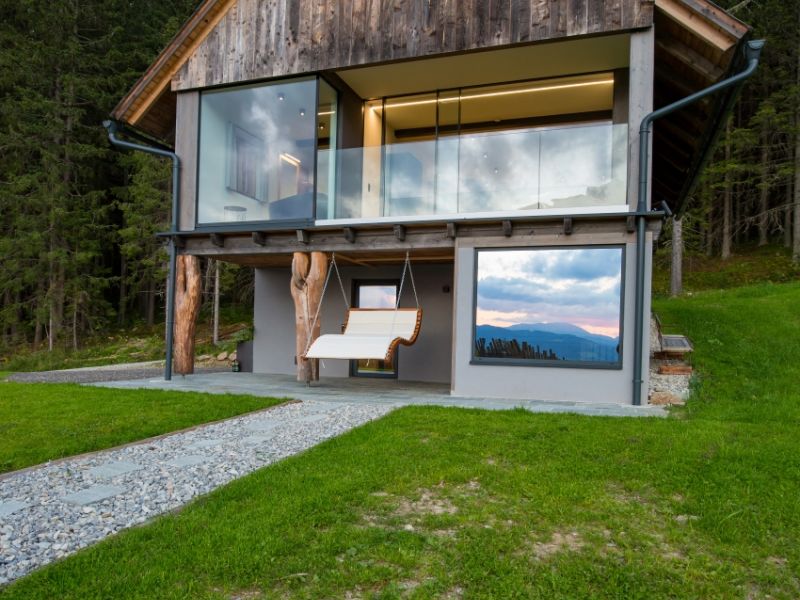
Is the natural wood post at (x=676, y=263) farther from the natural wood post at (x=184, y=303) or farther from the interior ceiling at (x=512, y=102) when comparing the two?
the natural wood post at (x=184, y=303)

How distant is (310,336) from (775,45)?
20116 mm

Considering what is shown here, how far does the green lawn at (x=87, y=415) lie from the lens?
15.0 feet

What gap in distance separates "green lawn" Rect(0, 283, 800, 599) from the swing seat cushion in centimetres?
283

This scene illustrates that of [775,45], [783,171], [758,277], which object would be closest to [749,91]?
[775,45]

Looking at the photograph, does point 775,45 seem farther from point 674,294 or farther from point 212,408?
point 212,408

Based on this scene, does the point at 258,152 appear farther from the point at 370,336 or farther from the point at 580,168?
the point at 580,168

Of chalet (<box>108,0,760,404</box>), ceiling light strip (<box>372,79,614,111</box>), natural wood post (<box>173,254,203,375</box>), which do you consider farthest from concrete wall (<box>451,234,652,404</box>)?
natural wood post (<box>173,254,203,375</box>)

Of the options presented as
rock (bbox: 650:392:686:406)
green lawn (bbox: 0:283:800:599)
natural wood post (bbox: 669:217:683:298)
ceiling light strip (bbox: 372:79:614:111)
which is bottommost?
green lawn (bbox: 0:283:800:599)

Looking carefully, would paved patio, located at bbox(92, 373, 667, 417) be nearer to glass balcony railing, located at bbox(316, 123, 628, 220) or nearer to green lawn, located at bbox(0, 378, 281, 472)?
green lawn, located at bbox(0, 378, 281, 472)

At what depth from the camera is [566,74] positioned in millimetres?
8789

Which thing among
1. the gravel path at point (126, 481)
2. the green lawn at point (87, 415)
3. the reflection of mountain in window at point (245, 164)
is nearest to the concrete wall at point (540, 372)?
the gravel path at point (126, 481)

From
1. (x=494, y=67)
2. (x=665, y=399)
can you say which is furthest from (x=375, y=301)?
(x=665, y=399)

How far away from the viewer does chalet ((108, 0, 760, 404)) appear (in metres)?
7.03

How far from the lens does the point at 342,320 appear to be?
429 inches
